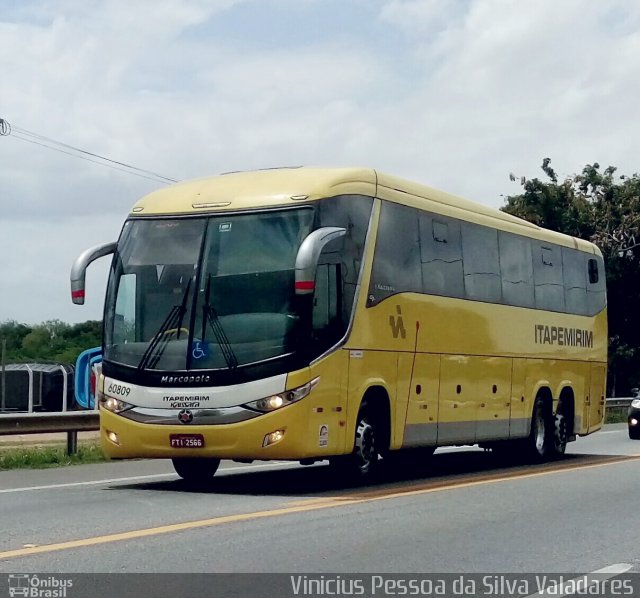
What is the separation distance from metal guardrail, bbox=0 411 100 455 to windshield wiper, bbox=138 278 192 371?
505 centimetres

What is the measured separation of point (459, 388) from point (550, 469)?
2047mm

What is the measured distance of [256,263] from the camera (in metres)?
13.7

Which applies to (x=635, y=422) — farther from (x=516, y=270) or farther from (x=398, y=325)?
(x=398, y=325)

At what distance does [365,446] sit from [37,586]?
746 centimetres

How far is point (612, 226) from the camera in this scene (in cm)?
4934

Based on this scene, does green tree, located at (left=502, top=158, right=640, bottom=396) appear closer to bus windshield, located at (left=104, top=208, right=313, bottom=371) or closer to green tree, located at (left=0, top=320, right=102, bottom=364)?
bus windshield, located at (left=104, top=208, right=313, bottom=371)

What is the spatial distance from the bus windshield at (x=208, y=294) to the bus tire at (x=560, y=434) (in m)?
8.76

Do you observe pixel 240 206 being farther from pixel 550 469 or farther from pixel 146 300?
pixel 550 469

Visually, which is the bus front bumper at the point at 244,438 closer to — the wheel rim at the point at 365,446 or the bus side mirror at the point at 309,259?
the wheel rim at the point at 365,446

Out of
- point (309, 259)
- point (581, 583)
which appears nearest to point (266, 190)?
point (309, 259)

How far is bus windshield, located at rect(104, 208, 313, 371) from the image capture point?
13.5 m

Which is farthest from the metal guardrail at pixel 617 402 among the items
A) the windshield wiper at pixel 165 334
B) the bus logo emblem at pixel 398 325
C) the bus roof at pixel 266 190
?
the windshield wiper at pixel 165 334

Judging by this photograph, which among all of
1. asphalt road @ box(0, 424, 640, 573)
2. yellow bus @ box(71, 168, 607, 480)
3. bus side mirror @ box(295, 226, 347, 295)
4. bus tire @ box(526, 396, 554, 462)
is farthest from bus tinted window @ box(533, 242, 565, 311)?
bus side mirror @ box(295, 226, 347, 295)

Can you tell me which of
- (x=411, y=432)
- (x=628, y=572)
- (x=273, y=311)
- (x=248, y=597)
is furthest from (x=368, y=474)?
(x=248, y=597)
